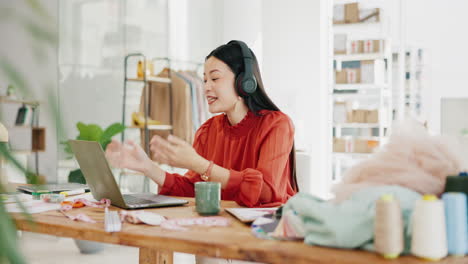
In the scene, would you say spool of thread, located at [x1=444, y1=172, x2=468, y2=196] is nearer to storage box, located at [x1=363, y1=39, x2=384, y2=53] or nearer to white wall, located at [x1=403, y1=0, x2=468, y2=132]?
storage box, located at [x1=363, y1=39, x2=384, y2=53]

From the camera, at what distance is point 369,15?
5.77 m

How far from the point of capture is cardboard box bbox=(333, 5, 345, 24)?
5895 mm

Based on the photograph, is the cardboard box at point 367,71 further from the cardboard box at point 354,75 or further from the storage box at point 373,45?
the storage box at point 373,45

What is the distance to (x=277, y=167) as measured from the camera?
1.69 metres

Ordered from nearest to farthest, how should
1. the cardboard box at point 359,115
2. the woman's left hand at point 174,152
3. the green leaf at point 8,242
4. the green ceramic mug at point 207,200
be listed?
1. the green leaf at point 8,242
2. the green ceramic mug at point 207,200
3. the woman's left hand at point 174,152
4. the cardboard box at point 359,115

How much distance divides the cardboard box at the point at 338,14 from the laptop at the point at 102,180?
4.94 m

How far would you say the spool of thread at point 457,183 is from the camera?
87 cm

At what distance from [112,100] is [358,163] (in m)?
3.92

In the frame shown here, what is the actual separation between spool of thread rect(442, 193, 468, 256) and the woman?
2.46ft

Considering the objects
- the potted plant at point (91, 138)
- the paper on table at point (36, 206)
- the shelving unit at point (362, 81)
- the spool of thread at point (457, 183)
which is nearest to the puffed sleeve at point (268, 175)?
the paper on table at point (36, 206)

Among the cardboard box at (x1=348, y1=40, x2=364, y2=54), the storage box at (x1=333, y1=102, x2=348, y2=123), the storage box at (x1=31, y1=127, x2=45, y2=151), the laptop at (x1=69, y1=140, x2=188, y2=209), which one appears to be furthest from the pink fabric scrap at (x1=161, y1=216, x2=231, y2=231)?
the cardboard box at (x1=348, y1=40, x2=364, y2=54)


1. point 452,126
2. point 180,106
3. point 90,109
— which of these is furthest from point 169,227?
point 452,126

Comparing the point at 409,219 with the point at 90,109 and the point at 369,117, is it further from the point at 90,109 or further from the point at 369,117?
the point at 369,117

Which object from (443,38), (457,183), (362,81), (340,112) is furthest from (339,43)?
(457,183)
